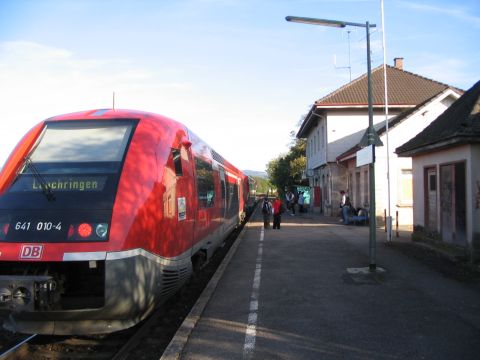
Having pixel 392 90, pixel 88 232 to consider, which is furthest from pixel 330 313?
pixel 392 90

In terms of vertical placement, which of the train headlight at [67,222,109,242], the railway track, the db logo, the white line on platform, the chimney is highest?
the chimney

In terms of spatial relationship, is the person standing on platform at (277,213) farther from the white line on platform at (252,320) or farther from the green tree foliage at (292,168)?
the green tree foliage at (292,168)

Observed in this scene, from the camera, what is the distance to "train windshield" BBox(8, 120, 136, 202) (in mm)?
5547

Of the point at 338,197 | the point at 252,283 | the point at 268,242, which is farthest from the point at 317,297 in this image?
the point at 338,197

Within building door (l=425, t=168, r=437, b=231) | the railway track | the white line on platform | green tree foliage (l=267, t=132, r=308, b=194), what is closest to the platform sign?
the white line on platform

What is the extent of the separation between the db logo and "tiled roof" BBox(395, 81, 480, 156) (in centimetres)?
856

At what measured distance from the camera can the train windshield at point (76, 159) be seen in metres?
5.55

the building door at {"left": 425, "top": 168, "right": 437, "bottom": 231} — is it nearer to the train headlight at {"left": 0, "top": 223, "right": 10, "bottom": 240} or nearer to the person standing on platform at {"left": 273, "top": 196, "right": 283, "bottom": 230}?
the person standing on platform at {"left": 273, "top": 196, "right": 283, "bottom": 230}

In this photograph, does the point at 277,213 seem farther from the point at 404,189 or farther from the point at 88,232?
the point at 88,232

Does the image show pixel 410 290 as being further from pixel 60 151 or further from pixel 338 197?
pixel 338 197

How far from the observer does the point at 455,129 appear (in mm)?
10508

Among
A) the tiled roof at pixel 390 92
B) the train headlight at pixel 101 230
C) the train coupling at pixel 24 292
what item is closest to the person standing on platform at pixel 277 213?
the tiled roof at pixel 390 92

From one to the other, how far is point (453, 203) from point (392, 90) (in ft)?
62.1

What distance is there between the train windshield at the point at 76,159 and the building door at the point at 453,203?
26.4 feet
